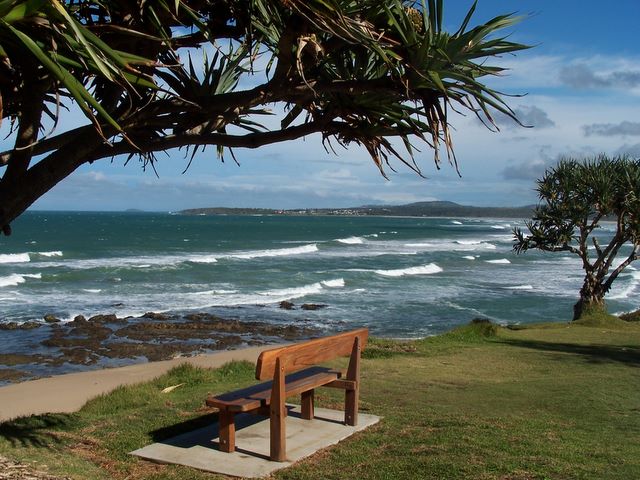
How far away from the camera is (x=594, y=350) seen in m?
12.4

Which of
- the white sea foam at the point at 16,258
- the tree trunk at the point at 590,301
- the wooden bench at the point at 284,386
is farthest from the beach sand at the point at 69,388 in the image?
the white sea foam at the point at 16,258

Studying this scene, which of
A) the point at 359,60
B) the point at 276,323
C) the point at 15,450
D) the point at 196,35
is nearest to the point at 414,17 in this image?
the point at 359,60

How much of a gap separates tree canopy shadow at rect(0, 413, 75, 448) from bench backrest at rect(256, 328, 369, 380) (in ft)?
5.57

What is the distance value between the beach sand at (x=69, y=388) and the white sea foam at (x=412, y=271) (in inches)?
826

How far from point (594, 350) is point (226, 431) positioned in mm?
8991

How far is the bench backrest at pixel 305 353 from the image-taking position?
16.3 ft

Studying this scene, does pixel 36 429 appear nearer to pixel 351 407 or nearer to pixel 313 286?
pixel 351 407

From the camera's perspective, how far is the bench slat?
5035 mm

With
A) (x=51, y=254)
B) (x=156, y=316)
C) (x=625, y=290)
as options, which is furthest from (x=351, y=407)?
(x=51, y=254)

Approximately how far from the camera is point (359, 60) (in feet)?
15.3

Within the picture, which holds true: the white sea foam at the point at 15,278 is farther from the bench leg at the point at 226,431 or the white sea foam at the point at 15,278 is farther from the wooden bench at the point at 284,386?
the bench leg at the point at 226,431

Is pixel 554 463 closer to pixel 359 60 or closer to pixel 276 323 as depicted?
pixel 359 60

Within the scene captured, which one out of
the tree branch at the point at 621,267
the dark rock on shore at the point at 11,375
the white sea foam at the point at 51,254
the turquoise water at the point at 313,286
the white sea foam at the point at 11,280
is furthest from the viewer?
the white sea foam at the point at 51,254

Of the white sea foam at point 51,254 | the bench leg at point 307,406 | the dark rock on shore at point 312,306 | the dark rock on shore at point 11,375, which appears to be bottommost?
the dark rock on shore at point 312,306
